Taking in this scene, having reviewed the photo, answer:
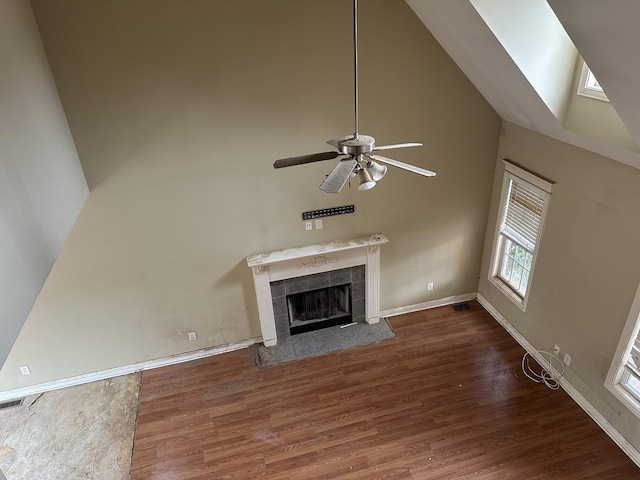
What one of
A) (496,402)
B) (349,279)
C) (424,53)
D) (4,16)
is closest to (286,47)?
(424,53)

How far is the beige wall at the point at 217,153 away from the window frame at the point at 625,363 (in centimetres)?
216

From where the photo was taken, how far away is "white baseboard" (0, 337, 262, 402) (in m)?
4.96

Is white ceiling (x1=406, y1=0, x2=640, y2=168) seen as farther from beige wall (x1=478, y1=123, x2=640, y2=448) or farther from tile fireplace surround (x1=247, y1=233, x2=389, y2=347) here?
tile fireplace surround (x1=247, y1=233, x2=389, y2=347)

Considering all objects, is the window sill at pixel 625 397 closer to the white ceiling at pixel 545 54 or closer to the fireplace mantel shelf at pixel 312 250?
the white ceiling at pixel 545 54

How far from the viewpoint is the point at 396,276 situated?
565cm

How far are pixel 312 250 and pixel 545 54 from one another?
115 inches

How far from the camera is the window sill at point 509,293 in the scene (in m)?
5.18

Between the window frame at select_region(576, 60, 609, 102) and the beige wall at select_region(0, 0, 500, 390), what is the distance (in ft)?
4.34

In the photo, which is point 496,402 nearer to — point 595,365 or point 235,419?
point 595,365

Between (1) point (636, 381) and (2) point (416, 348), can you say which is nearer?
(1) point (636, 381)

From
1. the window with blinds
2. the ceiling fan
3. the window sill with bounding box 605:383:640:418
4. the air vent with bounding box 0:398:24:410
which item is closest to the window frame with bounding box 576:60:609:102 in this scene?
the ceiling fan

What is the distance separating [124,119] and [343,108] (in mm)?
2110

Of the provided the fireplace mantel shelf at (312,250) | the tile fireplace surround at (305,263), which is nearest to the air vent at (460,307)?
the tile fireplace surround at (305,263)

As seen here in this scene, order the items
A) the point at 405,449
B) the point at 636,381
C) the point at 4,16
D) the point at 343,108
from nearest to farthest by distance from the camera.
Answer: the point at 4,16, the point at 636,381, the point at 405,449, the point at 343,108
